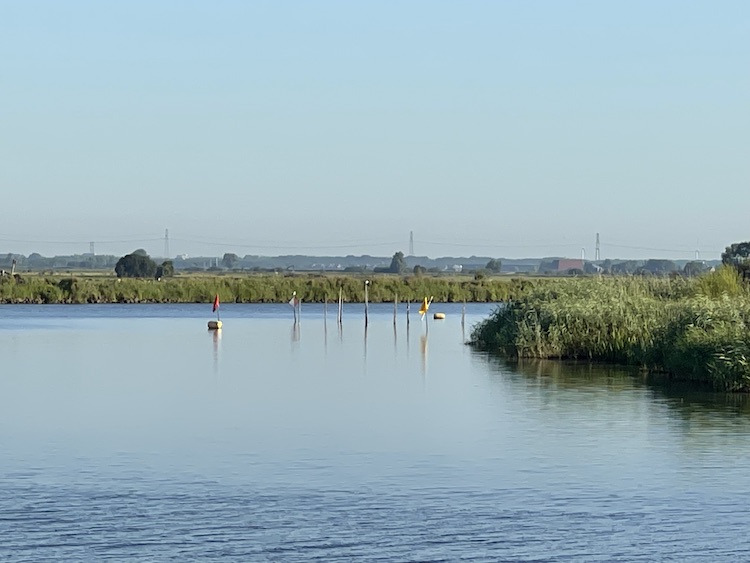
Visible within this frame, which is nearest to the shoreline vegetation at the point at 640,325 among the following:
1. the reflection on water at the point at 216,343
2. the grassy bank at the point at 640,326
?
the grassy bank at the point at 640,326

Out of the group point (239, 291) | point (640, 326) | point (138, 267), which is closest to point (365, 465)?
point (640, 326)

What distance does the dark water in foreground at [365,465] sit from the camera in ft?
49.6

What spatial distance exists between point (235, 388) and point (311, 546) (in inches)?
714

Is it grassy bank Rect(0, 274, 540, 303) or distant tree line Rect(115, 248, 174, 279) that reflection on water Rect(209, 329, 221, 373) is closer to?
grassy bank Rect(0, 274, 540, 303)

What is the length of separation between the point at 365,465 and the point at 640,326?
21.2 meters

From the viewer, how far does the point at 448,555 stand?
14.5m

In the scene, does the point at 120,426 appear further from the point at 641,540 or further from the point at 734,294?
the point at 734,294

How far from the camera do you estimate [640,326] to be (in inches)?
1582

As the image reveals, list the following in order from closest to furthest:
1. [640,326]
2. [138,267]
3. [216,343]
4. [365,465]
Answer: [365,465] < [640,326] < [216,343] < [138,267]

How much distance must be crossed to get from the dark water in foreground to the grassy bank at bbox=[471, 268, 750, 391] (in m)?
1.13

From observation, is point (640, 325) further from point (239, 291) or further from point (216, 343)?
point (239, 291)

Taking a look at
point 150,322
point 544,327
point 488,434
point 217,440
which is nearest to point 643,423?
point 488,434

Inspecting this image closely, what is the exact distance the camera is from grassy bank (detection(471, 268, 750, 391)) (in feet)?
104

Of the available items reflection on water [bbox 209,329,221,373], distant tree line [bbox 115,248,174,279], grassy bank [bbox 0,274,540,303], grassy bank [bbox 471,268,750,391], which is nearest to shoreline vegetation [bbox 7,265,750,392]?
grassy bank [bbox 471,268,750,391]
